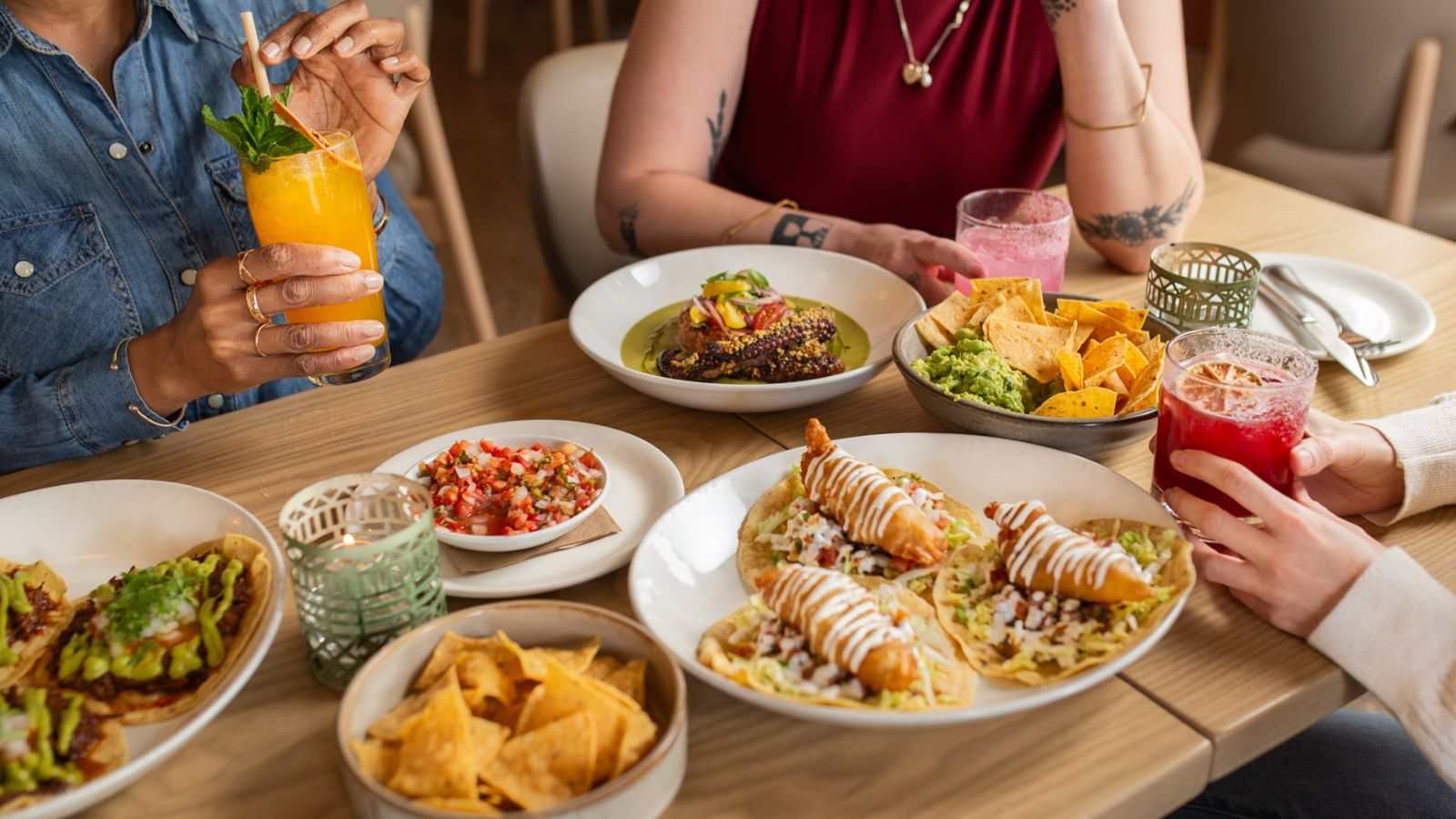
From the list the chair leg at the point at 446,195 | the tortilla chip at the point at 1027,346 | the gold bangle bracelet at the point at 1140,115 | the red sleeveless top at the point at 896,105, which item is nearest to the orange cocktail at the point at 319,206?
the tortilla chip at the point at 1027,346

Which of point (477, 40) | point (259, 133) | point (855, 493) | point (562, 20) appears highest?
point (259, 133)

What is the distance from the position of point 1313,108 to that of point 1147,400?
2.66 m

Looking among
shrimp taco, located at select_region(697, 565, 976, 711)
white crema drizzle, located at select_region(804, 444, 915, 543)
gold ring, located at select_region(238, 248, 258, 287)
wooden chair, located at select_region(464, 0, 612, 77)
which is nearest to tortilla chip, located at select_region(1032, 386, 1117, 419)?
white crema drizzle, located at select_region(804, 444, 915, 543)

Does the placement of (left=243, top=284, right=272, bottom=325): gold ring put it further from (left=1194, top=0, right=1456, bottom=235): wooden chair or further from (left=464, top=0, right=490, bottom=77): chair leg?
(left=464, top=0, right=490, bottom=77): chair leg

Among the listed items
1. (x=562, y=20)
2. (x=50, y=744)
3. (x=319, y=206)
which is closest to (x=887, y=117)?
(x=319, y=206)

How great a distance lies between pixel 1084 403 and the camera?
1305mm

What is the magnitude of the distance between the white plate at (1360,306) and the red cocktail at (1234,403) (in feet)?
1.26

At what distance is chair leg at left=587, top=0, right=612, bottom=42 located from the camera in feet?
21.9

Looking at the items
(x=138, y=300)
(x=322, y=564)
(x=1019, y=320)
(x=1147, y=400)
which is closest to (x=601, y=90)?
(x=138, y=300)

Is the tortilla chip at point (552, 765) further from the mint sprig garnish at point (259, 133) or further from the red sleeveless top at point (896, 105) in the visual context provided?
the red sleeveless top at point (896, 105)

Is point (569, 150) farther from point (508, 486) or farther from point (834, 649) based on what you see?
point (834, 649)

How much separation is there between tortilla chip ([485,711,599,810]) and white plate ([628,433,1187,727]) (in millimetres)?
136

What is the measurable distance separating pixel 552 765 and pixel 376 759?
14 cm

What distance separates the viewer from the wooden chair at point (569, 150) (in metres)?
2.42
